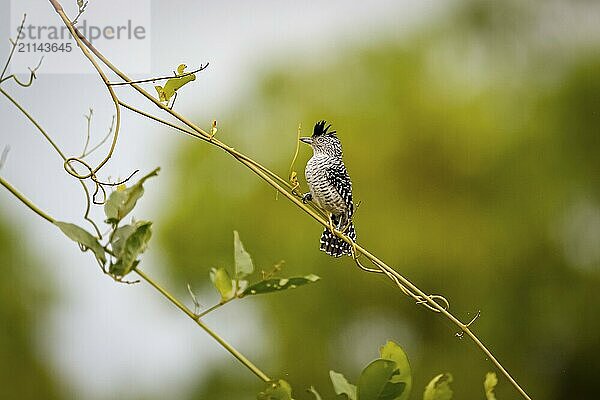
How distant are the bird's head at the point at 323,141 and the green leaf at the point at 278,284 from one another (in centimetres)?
23

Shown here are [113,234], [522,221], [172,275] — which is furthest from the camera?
[522,221]

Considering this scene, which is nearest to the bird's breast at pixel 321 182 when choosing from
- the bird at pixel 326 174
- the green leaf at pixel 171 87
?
the bird at pixel 326 174

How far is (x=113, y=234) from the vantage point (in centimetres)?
17

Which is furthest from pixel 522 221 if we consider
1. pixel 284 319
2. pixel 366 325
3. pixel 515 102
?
pixel 284 319

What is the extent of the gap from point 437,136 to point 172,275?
2.29 ft

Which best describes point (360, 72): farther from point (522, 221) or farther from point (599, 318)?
point (599, 318)

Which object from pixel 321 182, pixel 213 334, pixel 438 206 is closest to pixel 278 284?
pixel 213 334

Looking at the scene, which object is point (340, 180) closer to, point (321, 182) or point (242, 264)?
point (321, 182)

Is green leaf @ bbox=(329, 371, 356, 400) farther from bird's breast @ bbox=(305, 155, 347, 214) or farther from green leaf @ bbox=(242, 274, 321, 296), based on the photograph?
bird's breast @ bbox=(305, 155, 347, 214)

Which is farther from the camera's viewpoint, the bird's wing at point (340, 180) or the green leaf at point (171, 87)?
the bird's wing at point (340, 180)

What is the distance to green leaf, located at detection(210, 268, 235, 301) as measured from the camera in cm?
19

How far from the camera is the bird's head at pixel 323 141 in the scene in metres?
0.41

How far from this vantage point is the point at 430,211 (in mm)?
2012

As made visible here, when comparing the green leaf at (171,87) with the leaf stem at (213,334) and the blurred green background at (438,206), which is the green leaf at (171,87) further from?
the blurred green background at (438,206)
